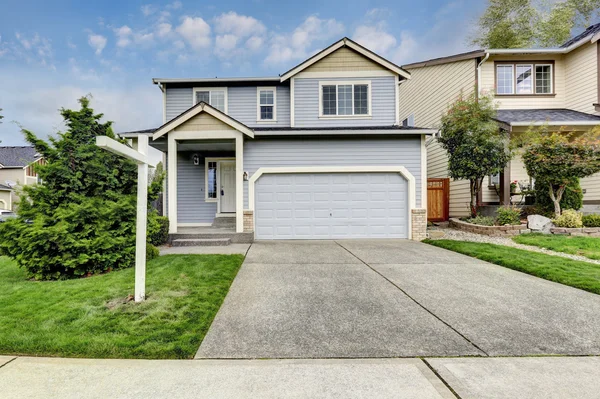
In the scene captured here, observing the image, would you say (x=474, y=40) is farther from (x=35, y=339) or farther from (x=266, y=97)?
(x=35, y=339)

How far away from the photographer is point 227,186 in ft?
35.9

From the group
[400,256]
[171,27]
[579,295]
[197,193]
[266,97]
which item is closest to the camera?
[579,295]

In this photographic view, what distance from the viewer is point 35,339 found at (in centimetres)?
263

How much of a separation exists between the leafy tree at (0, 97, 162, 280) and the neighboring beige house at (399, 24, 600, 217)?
11131 millimetres

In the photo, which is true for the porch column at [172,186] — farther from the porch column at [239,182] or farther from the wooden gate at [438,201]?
the wooden gate at [438,201]

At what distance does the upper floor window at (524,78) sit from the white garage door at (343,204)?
8070 millimetres

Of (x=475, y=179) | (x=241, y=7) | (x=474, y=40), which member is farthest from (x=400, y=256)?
(x=474, y=40)

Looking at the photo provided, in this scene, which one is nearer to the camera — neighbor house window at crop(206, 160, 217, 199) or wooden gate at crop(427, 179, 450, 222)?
neighbor house window at crop(206, 160, 217, 199)

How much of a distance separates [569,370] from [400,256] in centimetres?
425

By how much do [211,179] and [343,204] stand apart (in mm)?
5201

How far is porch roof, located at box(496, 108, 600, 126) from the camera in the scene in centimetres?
1021

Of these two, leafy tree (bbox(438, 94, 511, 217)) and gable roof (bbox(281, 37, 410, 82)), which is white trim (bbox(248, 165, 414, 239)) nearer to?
leafy tree (bbox(438, 94, 511, 217))

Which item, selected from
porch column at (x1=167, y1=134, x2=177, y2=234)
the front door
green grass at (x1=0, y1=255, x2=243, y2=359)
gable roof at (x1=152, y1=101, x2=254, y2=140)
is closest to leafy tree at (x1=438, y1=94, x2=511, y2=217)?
gable roof at (x1=152, y1=101, x2=254, y2=140)

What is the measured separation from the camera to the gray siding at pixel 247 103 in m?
11.6
